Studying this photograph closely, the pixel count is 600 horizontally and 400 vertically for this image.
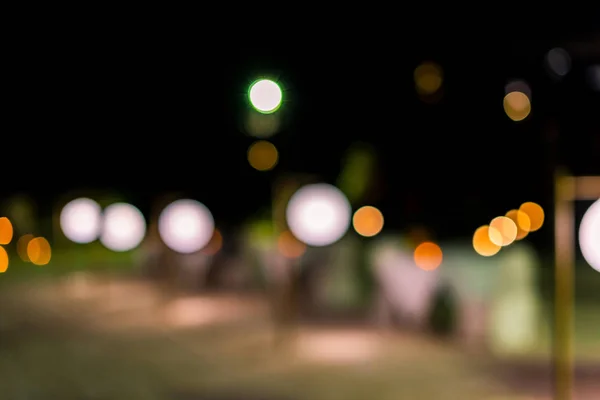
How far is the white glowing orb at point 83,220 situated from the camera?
1902 centimetres

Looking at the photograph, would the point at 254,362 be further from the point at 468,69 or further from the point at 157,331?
the point at 468,69

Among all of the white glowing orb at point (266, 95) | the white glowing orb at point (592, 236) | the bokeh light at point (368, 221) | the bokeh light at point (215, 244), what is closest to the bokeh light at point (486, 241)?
the bokeh light at point (368, 221)

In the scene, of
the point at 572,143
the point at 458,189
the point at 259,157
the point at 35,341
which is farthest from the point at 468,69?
the point at 35,341

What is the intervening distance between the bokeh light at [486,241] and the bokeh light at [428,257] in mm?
13190

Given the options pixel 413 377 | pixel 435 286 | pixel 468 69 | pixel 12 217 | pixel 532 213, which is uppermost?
pixel 468 69

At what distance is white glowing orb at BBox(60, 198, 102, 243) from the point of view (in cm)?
1902

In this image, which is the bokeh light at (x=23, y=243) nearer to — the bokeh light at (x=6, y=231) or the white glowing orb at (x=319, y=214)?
the bokeh light at (x=6, y=231)

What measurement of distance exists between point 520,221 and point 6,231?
21.9 meters

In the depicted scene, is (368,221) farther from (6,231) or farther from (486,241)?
(6,231)

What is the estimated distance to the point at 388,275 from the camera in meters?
16.5

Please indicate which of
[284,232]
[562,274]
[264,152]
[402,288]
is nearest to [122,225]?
[284,232]

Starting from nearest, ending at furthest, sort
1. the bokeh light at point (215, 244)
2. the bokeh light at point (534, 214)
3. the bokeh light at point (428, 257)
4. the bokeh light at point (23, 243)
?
the bokeh light at point (428, 257) < the bokeh light at point (215, 244) < the bokeh light at point (23, 243) < the bokeh light at point (534, 214)

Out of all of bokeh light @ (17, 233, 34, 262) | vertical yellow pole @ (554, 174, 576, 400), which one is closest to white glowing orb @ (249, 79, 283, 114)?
vertical yellow pole @ (554, 174, 576, 400)

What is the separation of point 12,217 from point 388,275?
79.1ft
